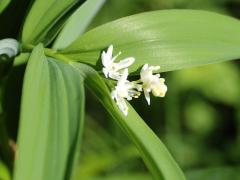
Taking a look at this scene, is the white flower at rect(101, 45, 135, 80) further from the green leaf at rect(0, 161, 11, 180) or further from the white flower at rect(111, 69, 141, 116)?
the green leaf at rect(0, 161, 11, 180)

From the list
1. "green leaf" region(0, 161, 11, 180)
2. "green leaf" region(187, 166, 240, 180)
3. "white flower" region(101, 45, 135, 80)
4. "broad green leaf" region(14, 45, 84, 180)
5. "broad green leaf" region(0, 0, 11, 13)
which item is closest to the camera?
"broad green leaf" region(14, 45, 84, 180)

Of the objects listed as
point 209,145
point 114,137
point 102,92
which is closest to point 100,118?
point 114,137

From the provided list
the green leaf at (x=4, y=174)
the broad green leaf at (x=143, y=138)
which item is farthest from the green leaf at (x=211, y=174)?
the broad green leaf at (x=143, y=138)

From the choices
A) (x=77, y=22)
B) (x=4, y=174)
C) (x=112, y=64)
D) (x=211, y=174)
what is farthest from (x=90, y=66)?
(x=211, y=174)

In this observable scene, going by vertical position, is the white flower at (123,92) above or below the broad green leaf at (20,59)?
below

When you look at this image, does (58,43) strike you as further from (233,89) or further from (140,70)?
(233,89)

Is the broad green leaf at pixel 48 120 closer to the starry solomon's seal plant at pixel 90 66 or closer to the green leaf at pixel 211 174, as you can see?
the starry solomon's seal plant at pixel 90 66

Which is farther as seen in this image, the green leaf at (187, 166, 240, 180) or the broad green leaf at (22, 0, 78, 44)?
the green leaf at (187, 166, 240, 180)

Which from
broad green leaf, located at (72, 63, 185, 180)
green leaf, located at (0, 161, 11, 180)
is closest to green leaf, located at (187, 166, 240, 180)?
green leaf, located at (0, 161, 11, 180)
